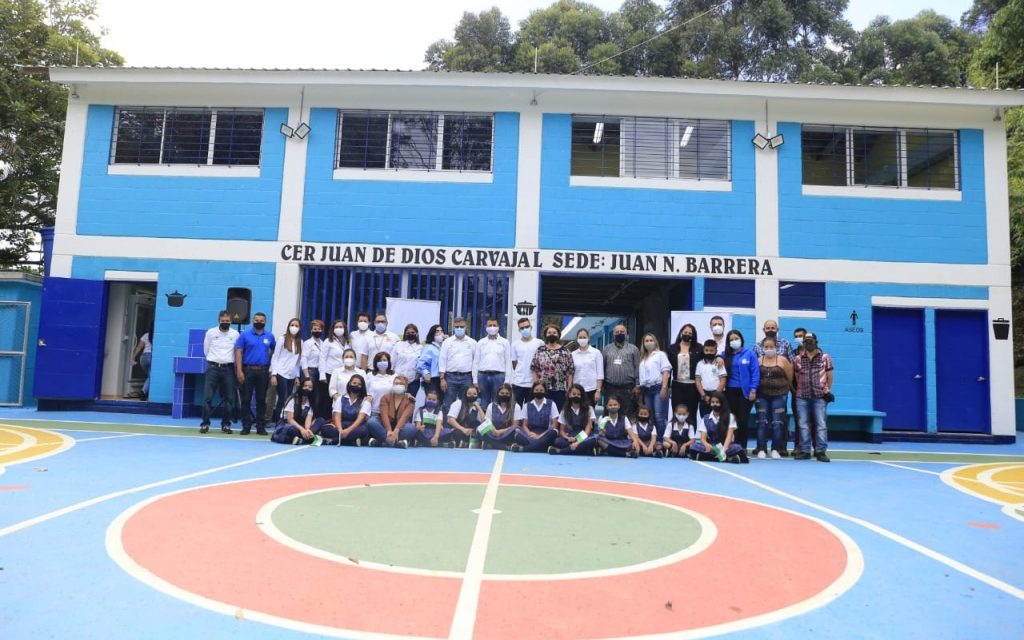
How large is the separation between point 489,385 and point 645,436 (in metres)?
2.54

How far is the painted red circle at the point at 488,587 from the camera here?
278cm

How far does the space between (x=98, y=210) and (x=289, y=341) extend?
571cm

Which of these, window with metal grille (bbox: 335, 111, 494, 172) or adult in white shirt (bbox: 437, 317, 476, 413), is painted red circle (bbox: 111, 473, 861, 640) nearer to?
adult in white shirt (bbox: 437, 317, 476, 413)

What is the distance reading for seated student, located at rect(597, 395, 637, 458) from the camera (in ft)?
27.7

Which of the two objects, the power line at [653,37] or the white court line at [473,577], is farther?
the power line at [653,37]

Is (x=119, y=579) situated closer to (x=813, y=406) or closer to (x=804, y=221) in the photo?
(x=813, y=406)

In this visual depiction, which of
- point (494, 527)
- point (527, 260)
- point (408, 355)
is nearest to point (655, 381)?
point (408, 355)

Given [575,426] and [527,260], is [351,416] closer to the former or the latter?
[575,426]

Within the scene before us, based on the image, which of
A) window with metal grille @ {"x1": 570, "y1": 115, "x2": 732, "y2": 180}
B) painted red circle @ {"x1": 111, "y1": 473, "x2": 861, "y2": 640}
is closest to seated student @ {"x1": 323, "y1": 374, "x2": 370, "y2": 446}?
painted red circle @ {"x1": 111, "y1": 473, "x2": 861, "y2": 640}

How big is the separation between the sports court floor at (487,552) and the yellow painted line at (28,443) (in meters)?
0.10

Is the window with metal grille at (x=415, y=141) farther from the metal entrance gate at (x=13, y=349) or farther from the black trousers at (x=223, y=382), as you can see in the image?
the metal entrance gate at (x=13, y=349)

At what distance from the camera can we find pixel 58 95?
19.0 metres

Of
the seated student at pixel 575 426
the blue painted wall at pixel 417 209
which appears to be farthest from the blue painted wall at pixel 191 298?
the seated student at pixel 575 426

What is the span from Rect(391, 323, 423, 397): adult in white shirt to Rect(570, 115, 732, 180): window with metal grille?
4753mm
